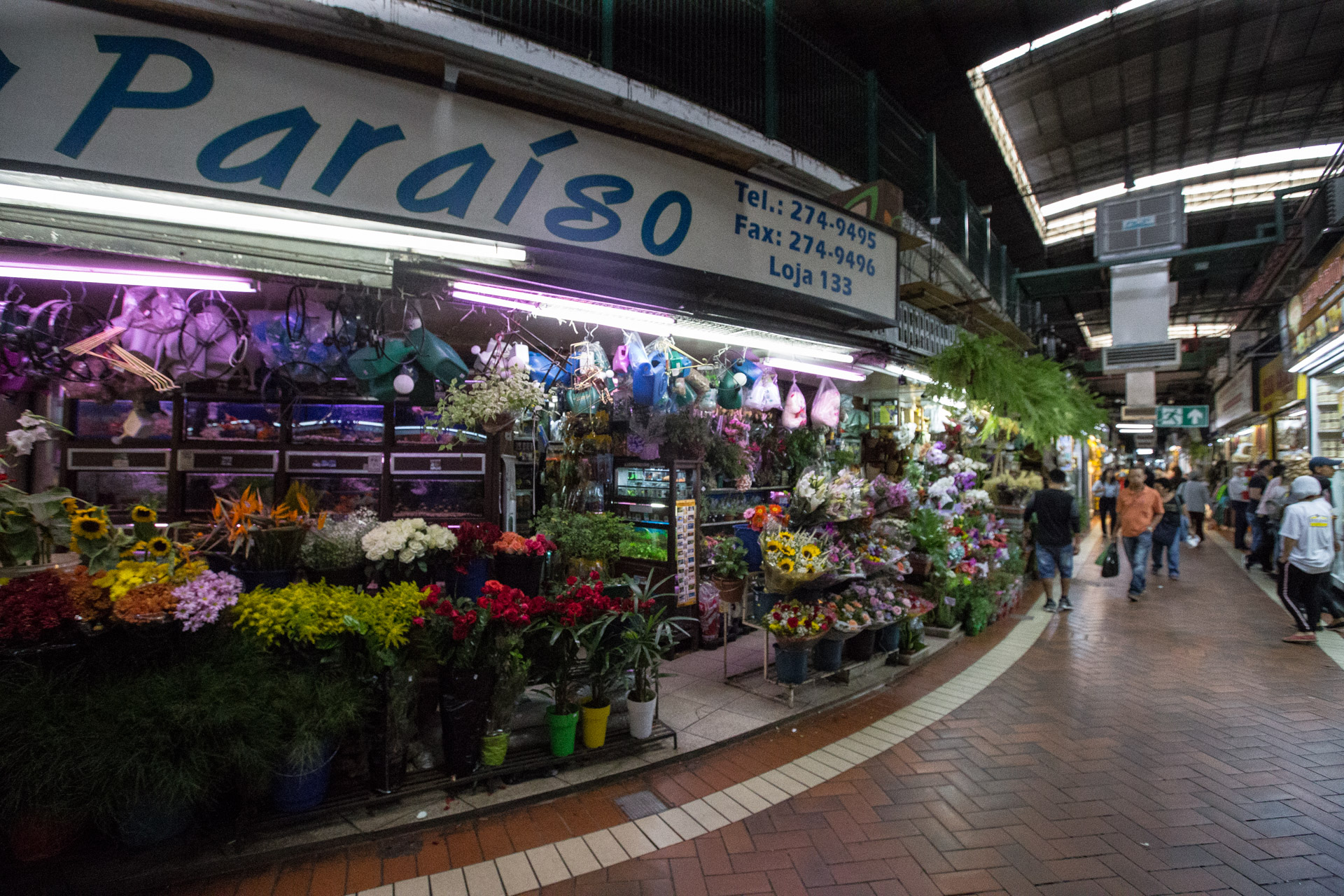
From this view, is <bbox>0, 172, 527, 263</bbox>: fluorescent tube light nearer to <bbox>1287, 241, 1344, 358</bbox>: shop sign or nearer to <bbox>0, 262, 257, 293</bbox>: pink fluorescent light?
<bbox>0, 262, 257, 293</bbox>: pink fluorescent light

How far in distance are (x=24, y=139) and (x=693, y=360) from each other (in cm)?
441

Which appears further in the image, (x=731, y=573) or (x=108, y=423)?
(x=108, y=423)

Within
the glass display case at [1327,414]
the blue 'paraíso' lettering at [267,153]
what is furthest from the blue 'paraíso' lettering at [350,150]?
the glass display case at [1327,414]

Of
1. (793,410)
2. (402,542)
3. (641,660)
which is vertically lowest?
(641,660)

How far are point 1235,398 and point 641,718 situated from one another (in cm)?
2392

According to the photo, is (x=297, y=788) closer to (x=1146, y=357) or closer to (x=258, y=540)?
(x=258, y=540)

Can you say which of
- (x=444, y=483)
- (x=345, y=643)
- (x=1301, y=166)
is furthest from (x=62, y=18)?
(x=1301, y=166)

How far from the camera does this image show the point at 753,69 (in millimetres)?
7418

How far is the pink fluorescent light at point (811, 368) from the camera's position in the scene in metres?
6.94

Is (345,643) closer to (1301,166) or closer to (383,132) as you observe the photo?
(383,132)

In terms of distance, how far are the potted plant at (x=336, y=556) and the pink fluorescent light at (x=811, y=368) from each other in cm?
432

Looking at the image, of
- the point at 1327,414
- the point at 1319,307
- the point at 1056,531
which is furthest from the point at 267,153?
the point at 1327,414

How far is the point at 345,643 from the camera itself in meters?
3.40

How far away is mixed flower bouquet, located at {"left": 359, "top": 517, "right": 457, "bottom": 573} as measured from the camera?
13.1ft
